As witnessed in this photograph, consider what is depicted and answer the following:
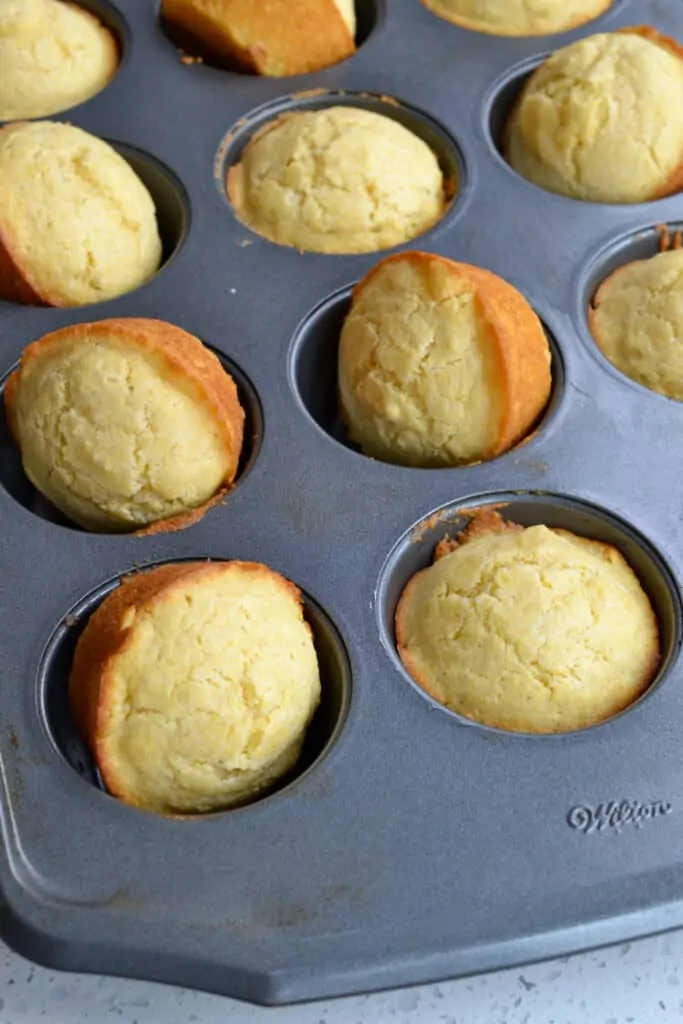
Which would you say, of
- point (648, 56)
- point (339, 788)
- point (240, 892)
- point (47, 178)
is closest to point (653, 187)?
point (648, 56)

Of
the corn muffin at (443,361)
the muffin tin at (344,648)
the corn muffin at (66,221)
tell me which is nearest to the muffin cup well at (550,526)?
the muffin tin at (344,648)

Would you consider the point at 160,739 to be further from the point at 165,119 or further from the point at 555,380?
the point at 165,119

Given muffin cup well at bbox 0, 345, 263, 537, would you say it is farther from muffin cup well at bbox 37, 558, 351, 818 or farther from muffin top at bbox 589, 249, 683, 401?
muffin top at bbox 589, 249, 683, 401

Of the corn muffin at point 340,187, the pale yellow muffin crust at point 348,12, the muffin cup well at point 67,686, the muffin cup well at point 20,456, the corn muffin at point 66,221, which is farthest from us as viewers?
the pale yellow muffin crust at point 348,12

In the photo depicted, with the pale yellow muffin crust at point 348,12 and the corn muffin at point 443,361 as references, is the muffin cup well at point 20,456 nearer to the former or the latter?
the corn muffin at point 443,361

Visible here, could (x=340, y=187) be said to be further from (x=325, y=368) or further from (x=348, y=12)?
(x=348, y=12)

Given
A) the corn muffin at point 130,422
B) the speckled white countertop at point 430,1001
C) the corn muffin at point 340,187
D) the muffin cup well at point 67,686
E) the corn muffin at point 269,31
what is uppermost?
the corn muffin at point 269,31

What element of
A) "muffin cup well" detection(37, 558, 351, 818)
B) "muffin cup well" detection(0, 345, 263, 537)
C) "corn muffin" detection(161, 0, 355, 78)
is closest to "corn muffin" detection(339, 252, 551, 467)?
"muffin cup well" detection(0, 345, 263, 537)

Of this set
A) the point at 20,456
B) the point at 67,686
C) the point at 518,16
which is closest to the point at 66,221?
the point at 20,456
